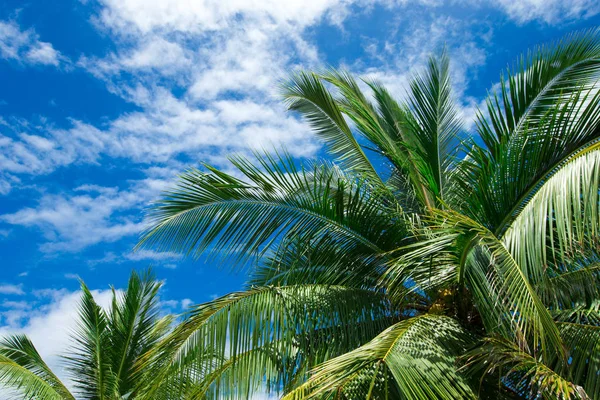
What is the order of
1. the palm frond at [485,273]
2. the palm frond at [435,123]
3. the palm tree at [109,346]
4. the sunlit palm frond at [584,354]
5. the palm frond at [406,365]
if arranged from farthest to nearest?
the palm tree at [109,346] → the palm frond at [435,123] → the sunlit palm frond at [584,354] → the palm frond at [406,365] → the palm frond at [485,273]

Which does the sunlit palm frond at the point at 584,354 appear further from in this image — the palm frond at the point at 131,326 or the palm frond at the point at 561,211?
the palm frond at the point at 131,326

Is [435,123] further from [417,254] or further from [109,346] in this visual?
[109,346]

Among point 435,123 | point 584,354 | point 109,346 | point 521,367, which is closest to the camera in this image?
point 521,367

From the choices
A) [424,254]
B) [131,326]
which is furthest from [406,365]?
[131,326]

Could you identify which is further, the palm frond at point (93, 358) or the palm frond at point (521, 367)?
the palm frond at point (93, 358)

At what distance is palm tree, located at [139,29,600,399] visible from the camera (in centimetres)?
508

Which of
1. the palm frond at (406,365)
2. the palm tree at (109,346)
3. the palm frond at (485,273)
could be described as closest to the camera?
the palm frond at (485,273)

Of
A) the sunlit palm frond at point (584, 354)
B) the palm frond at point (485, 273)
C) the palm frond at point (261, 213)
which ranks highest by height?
the palm frond at point (261, 213)

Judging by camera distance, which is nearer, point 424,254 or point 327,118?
point 424,254

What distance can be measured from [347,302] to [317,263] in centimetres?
73

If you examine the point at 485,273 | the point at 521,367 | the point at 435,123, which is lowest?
the point at 521,367

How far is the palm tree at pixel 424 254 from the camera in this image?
5.08 m

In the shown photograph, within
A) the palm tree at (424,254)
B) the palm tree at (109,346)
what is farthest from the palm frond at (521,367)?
the palm tree at (109,346)

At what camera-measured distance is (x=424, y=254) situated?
17.9ft
